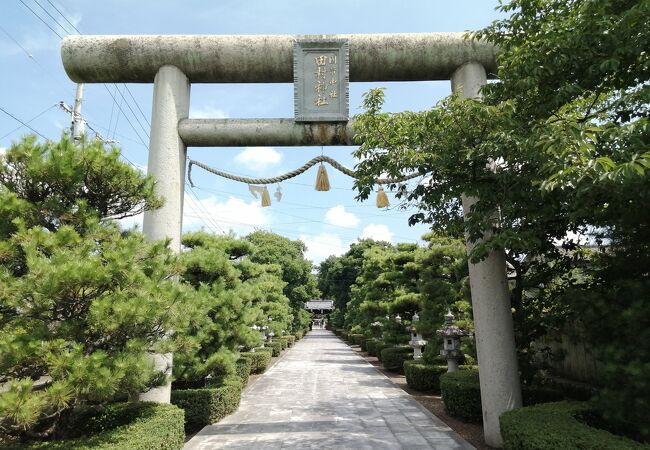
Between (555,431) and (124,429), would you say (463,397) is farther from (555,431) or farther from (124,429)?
(124,429)

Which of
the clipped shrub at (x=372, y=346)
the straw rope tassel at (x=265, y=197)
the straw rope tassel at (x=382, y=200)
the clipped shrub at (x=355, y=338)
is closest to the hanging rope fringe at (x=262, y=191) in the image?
the straw rope tassel at (x=265, y=197)

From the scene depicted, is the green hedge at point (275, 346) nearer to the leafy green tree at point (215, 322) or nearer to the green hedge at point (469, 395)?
the leafy green tree at point (215, 322)

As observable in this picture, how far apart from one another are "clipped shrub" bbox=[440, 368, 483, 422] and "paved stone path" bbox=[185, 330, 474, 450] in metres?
0.41

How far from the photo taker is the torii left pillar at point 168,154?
6.82 meters

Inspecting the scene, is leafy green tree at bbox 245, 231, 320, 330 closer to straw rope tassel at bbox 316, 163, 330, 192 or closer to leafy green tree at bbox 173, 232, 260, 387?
leafy green tree at bbox 173, 232, 260, 387

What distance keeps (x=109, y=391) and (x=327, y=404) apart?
6672 mm

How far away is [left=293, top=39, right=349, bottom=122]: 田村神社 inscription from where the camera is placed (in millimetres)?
7062

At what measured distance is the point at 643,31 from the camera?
149 inches

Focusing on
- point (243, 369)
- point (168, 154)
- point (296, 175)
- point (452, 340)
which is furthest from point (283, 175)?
point (243, 369)

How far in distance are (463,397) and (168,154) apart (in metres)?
6.55

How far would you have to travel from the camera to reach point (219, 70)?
723 centimetres

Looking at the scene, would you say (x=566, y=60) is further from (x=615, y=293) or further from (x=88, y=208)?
(x=88, y=208)

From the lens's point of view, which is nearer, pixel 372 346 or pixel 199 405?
pixel 199 405

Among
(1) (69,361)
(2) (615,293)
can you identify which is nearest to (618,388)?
(2) (615,293)
